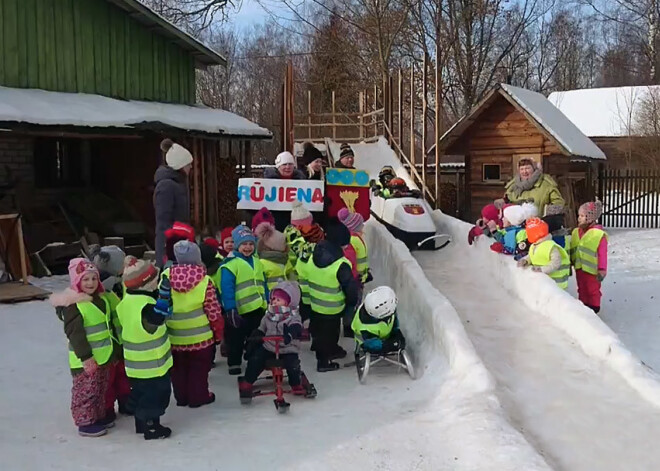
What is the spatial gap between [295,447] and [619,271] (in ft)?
37.3

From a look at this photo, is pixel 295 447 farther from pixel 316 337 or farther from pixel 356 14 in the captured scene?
pixel 356 14

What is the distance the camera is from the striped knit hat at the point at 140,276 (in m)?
5.09

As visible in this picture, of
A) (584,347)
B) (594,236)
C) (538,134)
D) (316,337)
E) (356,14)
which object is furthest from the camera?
(356,14)

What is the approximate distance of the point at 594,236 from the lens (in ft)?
30.5

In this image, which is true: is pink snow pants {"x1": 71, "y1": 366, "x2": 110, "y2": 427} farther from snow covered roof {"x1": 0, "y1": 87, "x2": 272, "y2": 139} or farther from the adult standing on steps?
snow covered roof {"x1": 0, "y1": 87, "x2": 272, "y2": 139}

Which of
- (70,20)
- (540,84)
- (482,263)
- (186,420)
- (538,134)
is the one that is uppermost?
(540,84)

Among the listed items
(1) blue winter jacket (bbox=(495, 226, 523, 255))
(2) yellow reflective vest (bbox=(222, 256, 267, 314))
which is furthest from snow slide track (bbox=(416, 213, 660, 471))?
(2) yellow reflective vest (bbox=(222, 256, 267, 314))

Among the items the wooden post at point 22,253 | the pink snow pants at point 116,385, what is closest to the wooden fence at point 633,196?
the wooden post at point 22,253

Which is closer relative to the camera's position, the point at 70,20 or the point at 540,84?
the point at 70,20

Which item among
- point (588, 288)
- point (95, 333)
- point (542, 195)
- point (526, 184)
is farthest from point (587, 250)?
point (95, 333)

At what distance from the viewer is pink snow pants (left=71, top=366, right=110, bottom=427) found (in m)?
5.05

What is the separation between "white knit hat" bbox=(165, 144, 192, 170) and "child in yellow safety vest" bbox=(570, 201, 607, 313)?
5.22 metres

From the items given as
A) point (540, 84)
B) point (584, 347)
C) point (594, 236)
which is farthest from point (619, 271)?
point (540, 84)

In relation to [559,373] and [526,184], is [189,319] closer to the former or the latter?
[559,373]
